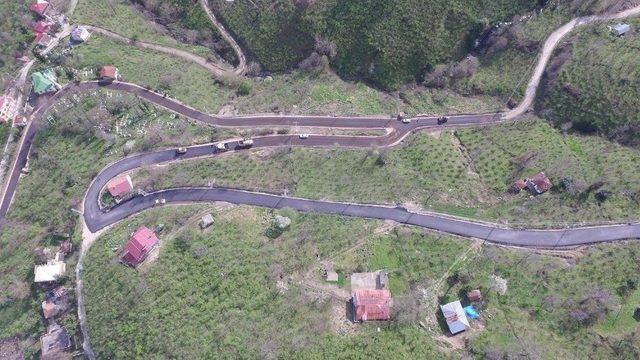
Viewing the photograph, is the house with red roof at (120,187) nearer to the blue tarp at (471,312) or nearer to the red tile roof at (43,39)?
the red tile roof at (43,39)

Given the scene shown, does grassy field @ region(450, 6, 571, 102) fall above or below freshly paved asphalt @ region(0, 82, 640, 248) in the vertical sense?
above

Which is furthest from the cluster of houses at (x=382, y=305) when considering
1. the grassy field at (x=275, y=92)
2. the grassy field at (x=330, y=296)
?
the grassy field at (x=275, y=92)

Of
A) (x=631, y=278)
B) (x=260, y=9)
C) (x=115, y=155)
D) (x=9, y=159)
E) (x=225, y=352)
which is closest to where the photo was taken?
(x=225, y=352)

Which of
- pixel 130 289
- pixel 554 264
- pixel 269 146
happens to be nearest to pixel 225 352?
pixel 130 289

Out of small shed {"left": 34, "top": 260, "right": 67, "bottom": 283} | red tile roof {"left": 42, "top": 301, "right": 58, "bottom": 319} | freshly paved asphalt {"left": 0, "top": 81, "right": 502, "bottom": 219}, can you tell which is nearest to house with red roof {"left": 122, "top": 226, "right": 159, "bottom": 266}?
small shed {"left": 34, "top": 260, "right": 67, "bottom": 283}

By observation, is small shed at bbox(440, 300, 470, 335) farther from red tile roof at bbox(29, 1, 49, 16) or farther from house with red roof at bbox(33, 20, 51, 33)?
red tile roof at bbox(29, 1, 49, 16)

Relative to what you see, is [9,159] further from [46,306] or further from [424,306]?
[424,306]
